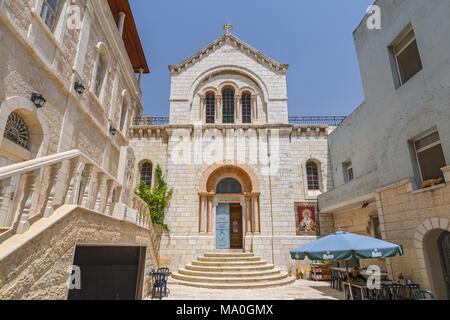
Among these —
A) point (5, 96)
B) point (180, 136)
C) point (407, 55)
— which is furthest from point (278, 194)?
point (5, 96)

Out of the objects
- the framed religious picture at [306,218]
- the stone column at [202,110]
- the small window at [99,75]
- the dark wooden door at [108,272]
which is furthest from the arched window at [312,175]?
the small window at [99,75]

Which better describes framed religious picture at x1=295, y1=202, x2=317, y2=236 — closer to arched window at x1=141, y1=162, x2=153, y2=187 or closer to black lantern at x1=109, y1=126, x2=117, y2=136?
arched window at x1=141, y1=162, x2=153, y2=187

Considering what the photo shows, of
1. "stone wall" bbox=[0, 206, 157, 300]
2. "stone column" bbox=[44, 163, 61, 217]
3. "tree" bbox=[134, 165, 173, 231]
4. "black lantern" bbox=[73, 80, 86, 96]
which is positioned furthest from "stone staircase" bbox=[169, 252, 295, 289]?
"black lantern" bbox=[73, 80, 86, 96]

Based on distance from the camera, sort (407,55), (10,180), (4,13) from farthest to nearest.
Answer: (407,55), (4,13), (10,180)

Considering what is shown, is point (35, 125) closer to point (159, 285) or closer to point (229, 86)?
point (159, 285)

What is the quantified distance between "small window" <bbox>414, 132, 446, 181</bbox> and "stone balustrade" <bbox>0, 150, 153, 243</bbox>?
9.24 m

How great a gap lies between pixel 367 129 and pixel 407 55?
327cm

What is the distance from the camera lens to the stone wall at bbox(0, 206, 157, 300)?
2912 millimetres

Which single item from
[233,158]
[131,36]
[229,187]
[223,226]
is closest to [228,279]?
[223,226]

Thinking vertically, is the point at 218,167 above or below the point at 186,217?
above

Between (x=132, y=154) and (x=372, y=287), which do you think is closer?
(x=372, y=287)

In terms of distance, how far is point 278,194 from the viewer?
47.3ft

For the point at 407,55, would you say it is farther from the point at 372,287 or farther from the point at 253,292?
the point at 253,292

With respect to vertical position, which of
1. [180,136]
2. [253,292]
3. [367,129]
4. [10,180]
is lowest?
[253,292]
